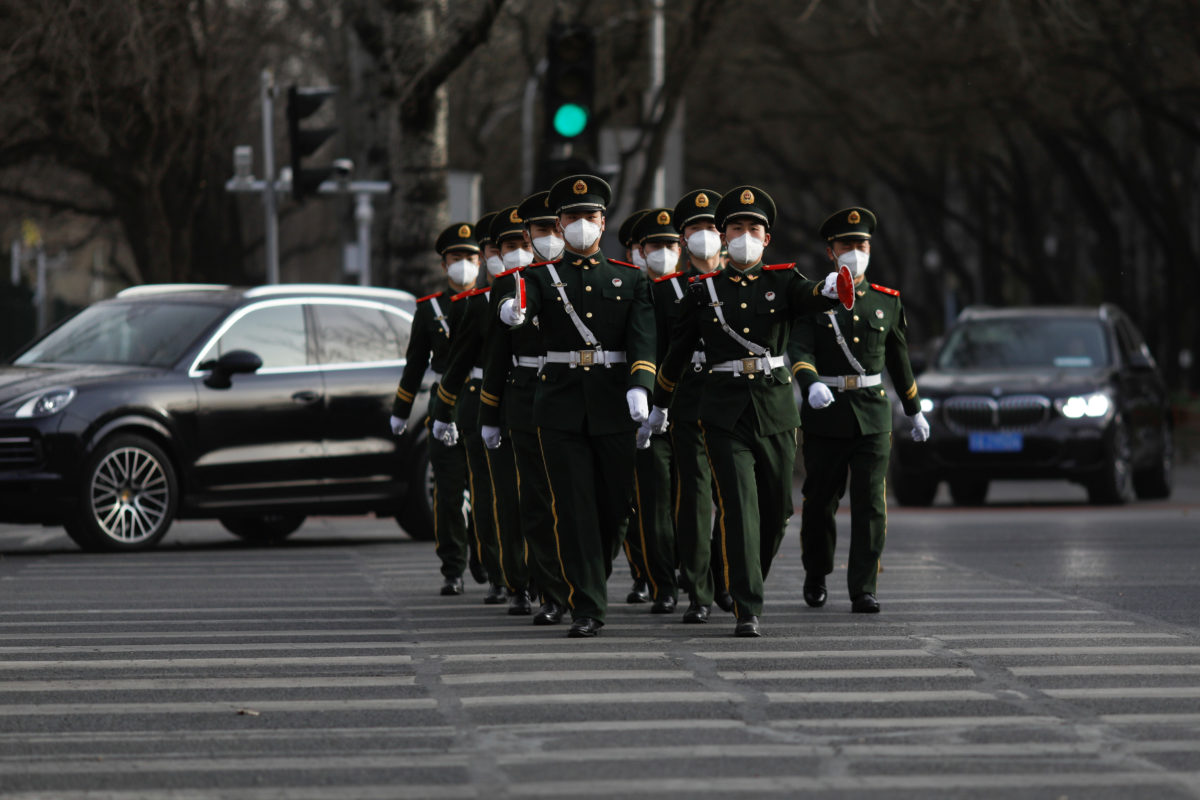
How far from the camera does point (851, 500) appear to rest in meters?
10.9

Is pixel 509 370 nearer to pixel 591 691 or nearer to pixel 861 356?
pixel 861 356

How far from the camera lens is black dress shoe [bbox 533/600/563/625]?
10.5 meters

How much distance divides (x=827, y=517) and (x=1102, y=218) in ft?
96.2

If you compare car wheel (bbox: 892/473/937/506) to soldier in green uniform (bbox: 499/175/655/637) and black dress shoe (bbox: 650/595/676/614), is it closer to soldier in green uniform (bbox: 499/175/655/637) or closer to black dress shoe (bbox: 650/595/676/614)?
black dress shoe (bbox: 650/595/676/614)

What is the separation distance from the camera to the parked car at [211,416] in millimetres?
14203

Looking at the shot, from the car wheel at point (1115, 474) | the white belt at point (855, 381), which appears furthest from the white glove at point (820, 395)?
the car wheel at point (1115, 474)

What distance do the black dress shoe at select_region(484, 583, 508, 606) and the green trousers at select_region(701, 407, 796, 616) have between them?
1.60 m

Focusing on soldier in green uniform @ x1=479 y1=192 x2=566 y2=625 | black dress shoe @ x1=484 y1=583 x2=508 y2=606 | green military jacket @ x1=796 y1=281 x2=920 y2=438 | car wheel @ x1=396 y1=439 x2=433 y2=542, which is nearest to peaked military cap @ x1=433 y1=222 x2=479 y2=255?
soldier in green uniform @ x1=479 y1=192 x2=566 y2=625

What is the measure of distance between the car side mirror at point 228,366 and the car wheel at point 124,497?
1.94ft

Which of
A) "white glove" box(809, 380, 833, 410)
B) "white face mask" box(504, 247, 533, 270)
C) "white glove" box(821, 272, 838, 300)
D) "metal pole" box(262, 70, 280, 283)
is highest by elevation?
"metal pole" box(262, 70, 280, 283)

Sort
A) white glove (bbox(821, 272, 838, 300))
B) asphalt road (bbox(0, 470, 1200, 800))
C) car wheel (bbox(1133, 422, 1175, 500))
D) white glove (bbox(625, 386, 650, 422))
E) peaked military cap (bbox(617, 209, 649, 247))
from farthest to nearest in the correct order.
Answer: car wheel (bbox(1133, 422, 1175, 500)) < peaked military cap (bbox(617, 209, 649, 247)) < white glove (bbox(625, 386, 650, 422)) < white glove (bbox(821, 272, 838, 300)) < asphalt road (bbox(0, 470, 1200, 800))

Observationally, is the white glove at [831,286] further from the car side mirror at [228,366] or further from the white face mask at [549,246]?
the car side mirror at [228,366]

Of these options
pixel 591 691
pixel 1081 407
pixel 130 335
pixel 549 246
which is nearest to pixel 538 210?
pixel 549 246

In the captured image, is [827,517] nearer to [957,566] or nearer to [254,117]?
Answer: [957,566]
